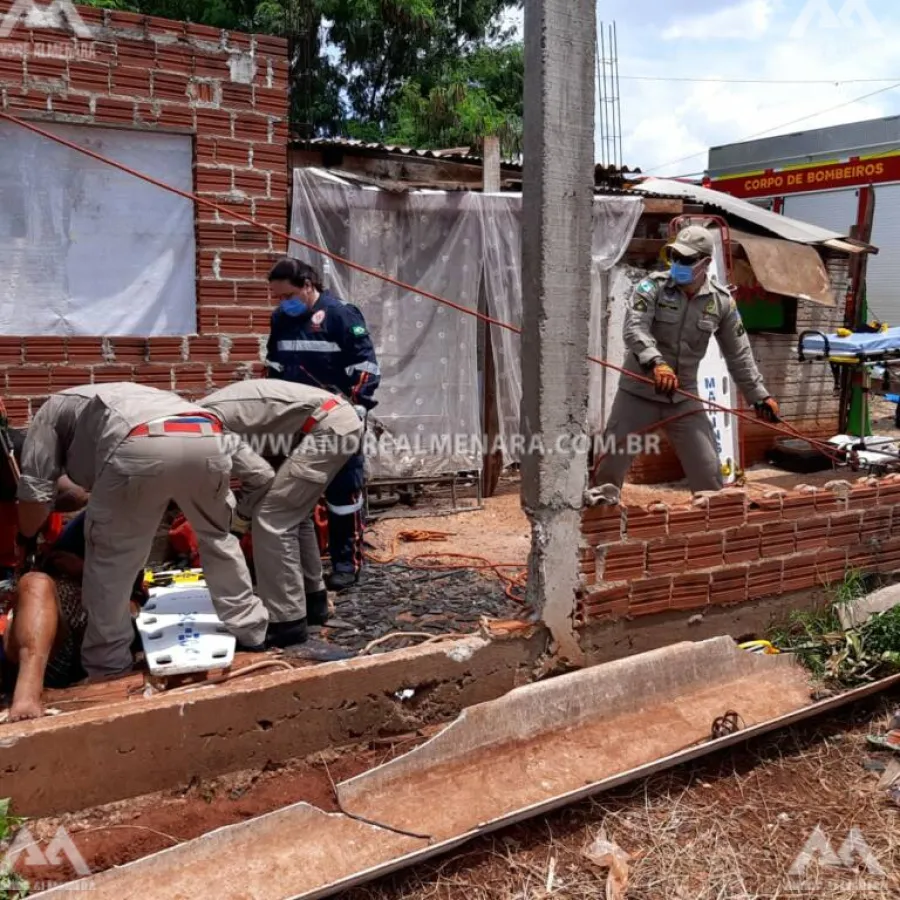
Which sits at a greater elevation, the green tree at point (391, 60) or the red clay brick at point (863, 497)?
the green tree at point (391, 60)

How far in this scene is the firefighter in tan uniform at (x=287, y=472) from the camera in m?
4.14

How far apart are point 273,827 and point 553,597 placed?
1478 mm

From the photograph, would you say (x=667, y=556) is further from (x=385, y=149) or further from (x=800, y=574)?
(x=385, y=149)

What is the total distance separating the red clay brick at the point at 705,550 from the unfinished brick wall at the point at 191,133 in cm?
282

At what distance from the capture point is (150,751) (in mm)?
2922

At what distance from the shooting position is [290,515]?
425cm

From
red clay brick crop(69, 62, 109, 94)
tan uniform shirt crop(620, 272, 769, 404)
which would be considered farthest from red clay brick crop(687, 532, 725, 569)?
red clay brick crop(69, 62, 109, 94)

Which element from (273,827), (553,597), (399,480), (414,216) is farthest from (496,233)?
(273,827)

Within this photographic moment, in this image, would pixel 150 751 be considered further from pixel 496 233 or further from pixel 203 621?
pixel 496 233

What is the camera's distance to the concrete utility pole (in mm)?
3326

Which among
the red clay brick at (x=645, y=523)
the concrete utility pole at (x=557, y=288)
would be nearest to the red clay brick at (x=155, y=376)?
the concrete utility pole at (x=557, y=288)

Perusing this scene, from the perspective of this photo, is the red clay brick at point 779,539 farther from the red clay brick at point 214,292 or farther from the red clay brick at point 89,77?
the red clay brick at point 89,77

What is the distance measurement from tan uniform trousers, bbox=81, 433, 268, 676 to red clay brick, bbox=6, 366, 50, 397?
161 cm

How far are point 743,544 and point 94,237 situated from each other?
3.86 meters
